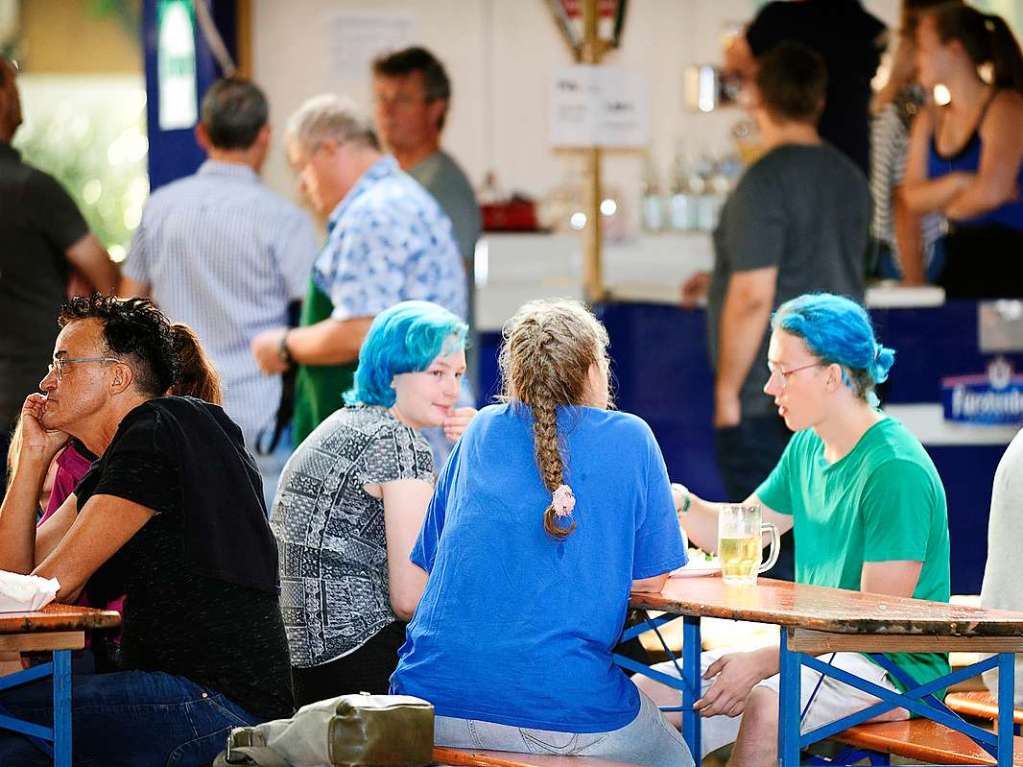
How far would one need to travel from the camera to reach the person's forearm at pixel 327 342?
4.57 meters

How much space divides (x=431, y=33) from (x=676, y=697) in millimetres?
5394

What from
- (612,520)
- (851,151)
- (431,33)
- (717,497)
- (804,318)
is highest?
(431,33)

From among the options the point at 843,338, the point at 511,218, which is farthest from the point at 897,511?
the point at 511,218

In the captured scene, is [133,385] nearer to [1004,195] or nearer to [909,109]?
[1004,195]

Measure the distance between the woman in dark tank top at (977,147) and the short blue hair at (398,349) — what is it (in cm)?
293

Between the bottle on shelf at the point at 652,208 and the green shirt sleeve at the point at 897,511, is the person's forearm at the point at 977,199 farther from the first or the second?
the green shirt sleeve at the point at 897,511

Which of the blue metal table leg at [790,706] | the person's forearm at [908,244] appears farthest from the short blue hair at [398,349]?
the person's forearm at [908,244]

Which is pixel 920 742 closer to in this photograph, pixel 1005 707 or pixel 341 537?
pixel 1005 707

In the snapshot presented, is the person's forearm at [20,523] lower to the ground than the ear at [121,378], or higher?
lower

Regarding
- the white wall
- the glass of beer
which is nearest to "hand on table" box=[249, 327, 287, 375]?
the glass of beer

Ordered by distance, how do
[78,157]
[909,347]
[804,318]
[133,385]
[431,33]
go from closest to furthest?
[133,385], [804,318], [909,347], [78,157], [431,33]

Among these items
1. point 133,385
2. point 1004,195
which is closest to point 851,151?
point 1004,195

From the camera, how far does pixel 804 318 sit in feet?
11.8

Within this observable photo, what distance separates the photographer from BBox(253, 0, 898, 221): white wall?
8.61 m
